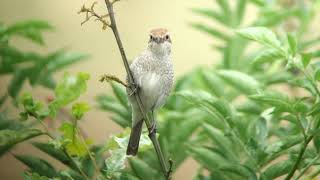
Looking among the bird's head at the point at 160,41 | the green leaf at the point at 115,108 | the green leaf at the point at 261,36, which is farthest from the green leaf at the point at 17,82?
the green leaf at the point at 261,36

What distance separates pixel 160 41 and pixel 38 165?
470 millimetres

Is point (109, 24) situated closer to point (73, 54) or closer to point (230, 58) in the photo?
point (73, 54)

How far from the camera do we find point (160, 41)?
144 centimetres

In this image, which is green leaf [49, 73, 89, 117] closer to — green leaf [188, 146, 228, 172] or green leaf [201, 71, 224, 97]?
green leaf [188, 146, 228, 172]

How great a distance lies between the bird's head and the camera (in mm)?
1424

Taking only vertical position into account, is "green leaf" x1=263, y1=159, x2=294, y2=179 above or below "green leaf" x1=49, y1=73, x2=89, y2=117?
A: below

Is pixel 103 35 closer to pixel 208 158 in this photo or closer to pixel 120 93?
pixel 120 93

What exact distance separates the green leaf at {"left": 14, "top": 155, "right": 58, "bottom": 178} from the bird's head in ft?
1.48

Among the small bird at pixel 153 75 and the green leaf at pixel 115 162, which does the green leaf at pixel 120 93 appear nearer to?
the small bird at pixel 153 75

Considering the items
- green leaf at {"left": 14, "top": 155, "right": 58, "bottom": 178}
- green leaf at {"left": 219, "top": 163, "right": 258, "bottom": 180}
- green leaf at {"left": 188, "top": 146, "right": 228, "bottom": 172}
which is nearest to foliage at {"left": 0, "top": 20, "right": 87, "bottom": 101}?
Answer: green leaf at {"left": 14, "top": 155, "right": 58, "bottom": 178}

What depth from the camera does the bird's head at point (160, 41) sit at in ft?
4.67

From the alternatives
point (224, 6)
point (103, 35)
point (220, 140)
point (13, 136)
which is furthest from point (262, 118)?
point (103, 35)

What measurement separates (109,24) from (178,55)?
134 cm

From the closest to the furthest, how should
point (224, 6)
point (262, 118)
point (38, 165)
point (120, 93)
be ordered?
point (38, 165) → point (262, 118) → point (120, 93) → point (224, 6)
